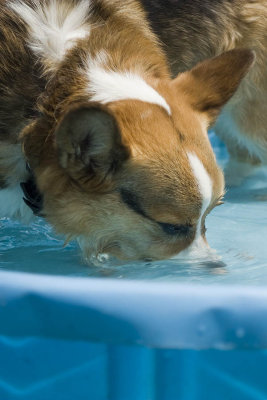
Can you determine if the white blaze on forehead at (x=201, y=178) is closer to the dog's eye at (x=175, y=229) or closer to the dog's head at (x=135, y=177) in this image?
the dog's head at (x=135, y=177)

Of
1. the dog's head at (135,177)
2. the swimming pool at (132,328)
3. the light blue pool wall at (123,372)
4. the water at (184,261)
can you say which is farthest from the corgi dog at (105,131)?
the light blue pool wall at (123,372)

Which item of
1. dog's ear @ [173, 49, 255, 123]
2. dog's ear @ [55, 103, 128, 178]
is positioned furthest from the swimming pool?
dog's ear @ [173, 49, 255, 123]

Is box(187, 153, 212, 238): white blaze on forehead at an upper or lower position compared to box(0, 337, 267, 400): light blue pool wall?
upper

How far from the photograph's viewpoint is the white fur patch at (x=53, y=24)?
293cm

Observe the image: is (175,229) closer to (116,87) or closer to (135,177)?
(135,177)

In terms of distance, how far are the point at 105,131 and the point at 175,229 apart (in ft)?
2.25

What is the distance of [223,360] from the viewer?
2549 millimetres

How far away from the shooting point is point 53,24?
118 inches

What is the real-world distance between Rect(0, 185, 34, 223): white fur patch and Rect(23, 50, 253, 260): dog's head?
28 centimetres

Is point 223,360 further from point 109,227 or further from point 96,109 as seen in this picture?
point 96,109

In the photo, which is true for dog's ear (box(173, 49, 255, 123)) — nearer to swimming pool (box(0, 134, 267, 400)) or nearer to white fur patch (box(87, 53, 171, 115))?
white fur patch (box(87, 53, 171, 115))

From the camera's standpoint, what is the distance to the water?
2.91m

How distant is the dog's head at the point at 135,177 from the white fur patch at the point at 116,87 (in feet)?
0.14

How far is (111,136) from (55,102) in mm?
390
